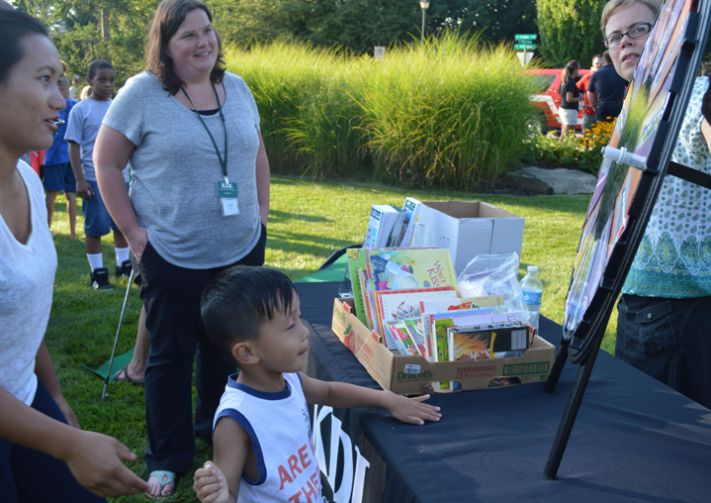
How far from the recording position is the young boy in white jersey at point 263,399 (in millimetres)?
1539

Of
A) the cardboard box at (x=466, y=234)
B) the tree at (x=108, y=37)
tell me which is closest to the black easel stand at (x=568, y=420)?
the cardboard box at (x=466, y=234)

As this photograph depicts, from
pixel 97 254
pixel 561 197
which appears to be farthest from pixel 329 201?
pixel 97 254

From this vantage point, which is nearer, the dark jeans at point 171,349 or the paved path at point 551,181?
the dark jeans at point 171,349

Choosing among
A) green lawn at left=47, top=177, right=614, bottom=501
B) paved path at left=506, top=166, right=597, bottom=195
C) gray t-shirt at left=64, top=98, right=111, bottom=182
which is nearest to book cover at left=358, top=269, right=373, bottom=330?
green lawn at left=47, top=177, right=614, bottom=501

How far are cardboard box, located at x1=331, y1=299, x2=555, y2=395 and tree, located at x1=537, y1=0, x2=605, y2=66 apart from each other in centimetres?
2522

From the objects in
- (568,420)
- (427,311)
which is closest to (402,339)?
(427,311)

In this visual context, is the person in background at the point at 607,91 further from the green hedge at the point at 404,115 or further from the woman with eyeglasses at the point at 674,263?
the woman with eyeglasses at the point at 674,263

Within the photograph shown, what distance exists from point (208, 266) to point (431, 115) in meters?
7.68

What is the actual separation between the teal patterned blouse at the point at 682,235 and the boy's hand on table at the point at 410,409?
79 cm

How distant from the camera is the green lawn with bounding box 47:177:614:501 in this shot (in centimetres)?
367

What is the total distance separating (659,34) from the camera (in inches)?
55.3

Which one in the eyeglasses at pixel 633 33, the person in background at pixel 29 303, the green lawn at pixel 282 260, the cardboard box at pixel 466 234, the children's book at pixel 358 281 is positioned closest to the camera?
the person in background at pixel 29 303

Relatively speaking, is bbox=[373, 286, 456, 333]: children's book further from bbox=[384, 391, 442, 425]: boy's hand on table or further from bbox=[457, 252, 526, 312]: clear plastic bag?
bbox=[384, 391, 442, 425]: boy's hand on table

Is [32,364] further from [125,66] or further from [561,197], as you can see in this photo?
[125,66]
